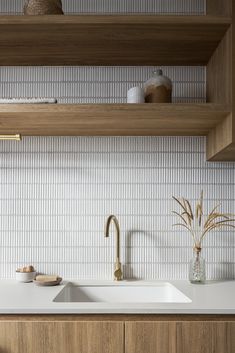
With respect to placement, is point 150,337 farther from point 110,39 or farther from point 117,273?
point 110,39

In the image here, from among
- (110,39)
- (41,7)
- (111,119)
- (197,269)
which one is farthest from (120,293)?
(41,7)

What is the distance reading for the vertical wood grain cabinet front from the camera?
5.17 ft

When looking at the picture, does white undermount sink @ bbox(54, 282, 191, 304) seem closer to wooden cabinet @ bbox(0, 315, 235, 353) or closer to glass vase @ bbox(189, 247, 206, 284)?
glass vase @ bbox(189, 247, 206, 284)

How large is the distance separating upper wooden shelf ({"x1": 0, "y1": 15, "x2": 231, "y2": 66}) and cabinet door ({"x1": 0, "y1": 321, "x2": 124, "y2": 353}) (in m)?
1.17

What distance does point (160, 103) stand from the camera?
6.08 ft

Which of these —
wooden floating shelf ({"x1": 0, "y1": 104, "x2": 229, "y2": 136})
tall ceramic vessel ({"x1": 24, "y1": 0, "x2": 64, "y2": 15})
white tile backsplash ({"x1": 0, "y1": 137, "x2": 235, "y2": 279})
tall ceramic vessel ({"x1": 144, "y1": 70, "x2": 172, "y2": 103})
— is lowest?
white tile backsplash ({"x1": 0, "y1": 137, "x2": 235, "y2": 279})

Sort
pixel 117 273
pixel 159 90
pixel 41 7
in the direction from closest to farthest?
pixel 41 7, pixel 159 90, pixel 117 273

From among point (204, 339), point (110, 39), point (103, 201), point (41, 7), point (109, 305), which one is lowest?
point (204, 339)

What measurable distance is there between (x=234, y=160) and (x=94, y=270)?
0.89 metres

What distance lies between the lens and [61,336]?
1.59 m

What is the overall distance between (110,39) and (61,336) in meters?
1.23

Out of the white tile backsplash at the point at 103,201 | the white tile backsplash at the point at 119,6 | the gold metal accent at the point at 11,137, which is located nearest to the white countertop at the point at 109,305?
the white tile backsplash at the point at 103,201

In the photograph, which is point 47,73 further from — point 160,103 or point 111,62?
point 160,103

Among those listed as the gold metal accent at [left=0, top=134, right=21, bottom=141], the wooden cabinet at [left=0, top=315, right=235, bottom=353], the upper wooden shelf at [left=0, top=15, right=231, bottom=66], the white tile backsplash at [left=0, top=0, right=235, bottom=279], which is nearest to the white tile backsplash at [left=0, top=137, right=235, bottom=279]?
the white tile backsplash at [left=0, top=0, right=235, bottom=279]
